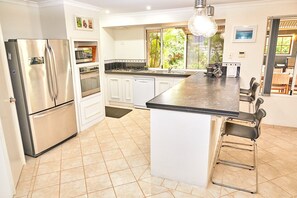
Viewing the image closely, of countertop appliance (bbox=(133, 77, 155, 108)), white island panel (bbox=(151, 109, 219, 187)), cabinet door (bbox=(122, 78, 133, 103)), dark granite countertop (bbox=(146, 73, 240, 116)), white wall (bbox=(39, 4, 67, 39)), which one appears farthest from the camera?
cabinet door (bbox=(122, 78, 133, 103))

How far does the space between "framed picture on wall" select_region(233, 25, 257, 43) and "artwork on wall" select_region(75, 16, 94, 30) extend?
269cm

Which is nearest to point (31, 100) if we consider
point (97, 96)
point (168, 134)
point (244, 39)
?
point (97, 96)

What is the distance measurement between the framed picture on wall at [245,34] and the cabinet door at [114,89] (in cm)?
283

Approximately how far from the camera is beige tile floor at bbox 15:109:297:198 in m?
2.11

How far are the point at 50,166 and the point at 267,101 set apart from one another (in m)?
3.84

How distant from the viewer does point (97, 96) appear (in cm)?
407

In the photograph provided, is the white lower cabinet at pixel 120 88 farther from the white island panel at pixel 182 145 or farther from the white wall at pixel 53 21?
the white island panel at pixel 182 145

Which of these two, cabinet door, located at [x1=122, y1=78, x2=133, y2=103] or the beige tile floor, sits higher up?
cabinet door, located at [x1=122, y1=78, x2=133, y2=103]

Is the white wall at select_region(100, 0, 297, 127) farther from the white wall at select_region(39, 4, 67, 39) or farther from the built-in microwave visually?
the white wall at select_region(39, 4, 67, 39)

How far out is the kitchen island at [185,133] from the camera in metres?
1.98

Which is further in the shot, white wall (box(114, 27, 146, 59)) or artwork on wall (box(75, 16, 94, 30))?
white wall (box(114, 27, 146, 59))

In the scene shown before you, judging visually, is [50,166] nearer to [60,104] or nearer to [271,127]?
[60,104]

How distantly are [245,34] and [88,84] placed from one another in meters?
3.07

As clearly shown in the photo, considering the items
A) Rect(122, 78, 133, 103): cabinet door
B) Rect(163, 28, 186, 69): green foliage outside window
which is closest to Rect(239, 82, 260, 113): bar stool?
Rect(163, 28, 186, 69): green foliage outside window
